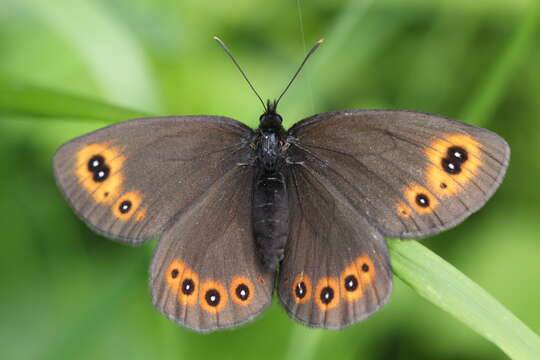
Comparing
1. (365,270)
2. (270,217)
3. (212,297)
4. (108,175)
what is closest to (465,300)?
(365,270)

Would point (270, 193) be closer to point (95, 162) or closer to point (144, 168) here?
point (144, 168)

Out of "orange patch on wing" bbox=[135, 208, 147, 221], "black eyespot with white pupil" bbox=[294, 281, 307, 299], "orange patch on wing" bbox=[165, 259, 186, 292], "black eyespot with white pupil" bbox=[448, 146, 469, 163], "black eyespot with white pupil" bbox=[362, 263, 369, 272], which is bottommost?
"black eyespot with white pupil" bbox=[294, 281, 307, 299]

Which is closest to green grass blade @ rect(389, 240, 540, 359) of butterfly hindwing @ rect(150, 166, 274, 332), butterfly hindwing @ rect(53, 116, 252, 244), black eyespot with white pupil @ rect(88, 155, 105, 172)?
butterfly hindwing @ rect(150, 166, 274, 332)

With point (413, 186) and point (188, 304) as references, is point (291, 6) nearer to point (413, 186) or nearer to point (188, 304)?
point (413, 186)

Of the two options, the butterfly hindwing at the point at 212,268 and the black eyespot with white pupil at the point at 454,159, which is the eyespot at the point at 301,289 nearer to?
the butterfly hindwing at the point at 212,268

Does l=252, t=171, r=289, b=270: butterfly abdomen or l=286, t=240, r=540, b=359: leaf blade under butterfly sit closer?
l=286, t=240, r=540, b=359: leaf blade under butterfly

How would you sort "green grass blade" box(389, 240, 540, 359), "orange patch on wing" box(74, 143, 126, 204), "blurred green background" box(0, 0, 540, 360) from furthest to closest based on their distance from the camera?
"blurred green background" box(0, 0, 540, 360) → "orange patch on wing" box(74, 143, 126, 204) → "green grass blade" box(389, 240, 540, 359)

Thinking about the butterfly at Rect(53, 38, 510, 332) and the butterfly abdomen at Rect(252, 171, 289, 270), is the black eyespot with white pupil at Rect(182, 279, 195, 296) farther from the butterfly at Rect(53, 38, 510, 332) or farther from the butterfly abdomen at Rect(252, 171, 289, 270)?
the butterfly abdomen at Rect(252, 171, 289, 270)
